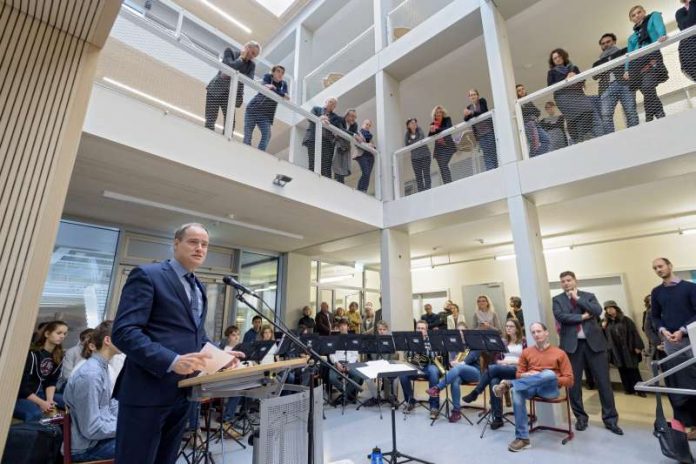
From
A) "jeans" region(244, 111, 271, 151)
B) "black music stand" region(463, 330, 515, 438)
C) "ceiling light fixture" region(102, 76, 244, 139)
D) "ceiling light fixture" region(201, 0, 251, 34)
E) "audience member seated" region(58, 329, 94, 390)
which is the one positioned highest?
"ceiling light fixture" region(201, 0, 251, 34)

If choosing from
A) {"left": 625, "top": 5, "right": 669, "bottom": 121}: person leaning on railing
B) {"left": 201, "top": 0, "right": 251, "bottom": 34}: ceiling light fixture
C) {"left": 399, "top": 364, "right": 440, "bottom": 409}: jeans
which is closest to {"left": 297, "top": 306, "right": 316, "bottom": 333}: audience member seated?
{"left": 399, "top": 364, "right": 440, "bottom": 409}: jeans

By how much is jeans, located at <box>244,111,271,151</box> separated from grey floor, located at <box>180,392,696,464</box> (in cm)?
361

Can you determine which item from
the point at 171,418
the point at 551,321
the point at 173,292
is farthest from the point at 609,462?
the point at 173,292

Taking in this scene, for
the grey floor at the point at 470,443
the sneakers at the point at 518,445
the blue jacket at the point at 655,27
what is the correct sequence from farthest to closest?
the blue jacket at the point at 655,27 → the sneakers at the point at 518,445 → the grey floor at the point at 470,443

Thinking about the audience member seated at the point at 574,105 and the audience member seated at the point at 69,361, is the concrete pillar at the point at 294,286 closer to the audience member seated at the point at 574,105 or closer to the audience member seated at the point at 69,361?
the audience member seated at the point at 69,361

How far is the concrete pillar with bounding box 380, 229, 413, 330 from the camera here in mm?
6105

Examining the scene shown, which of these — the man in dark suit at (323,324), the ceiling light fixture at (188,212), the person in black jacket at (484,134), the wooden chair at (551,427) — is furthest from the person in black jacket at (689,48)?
the man in dark suit at (323,324)

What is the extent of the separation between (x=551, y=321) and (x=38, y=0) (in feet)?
17.5

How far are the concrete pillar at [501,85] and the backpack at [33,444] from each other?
216 inches

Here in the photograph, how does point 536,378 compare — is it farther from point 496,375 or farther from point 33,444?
point 33,444

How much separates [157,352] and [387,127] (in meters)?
6.15

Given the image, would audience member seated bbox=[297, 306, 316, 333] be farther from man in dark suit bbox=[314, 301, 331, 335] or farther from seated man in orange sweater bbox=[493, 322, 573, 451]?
seated man in orange sweater bbox=[493, 322, 573, 451]

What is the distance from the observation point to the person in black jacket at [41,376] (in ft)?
10.2

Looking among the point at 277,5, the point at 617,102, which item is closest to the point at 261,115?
the point at 617,102
